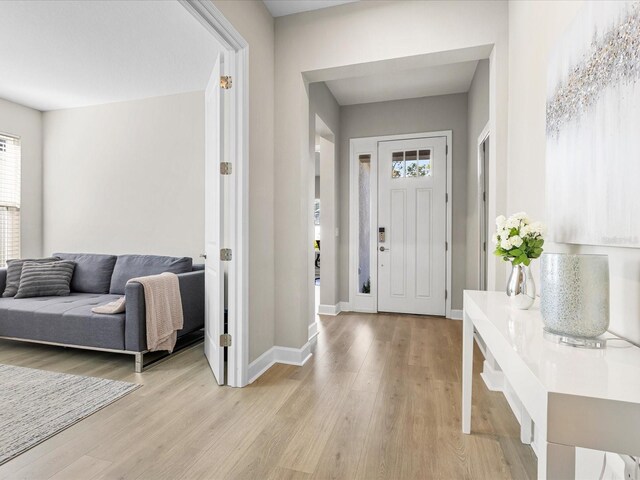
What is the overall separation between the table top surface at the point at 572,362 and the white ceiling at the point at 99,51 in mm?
2610

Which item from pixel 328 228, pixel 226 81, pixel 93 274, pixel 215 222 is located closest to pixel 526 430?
pixel 215 222

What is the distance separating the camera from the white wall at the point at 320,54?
2.35m

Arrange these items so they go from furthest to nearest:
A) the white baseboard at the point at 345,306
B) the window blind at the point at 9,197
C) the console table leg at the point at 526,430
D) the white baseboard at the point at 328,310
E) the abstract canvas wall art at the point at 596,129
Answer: the white baseboard at the point at 345,306 < the white baseboard at the point at 328,310 < the window blind at the point at 9,197 < the console table leg at the point at 526,430 < the abstract canvas wall art at the point at 596,129

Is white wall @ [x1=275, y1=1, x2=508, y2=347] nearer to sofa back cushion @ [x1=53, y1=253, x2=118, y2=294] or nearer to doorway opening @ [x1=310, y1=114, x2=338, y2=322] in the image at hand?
doorway opening @ [x1=310, y1=114, x2=338, y2=322]

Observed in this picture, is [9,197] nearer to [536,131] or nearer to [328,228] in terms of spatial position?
[328,228]

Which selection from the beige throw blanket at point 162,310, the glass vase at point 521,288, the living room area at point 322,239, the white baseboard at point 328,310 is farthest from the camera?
the white baseboard at point 328,310

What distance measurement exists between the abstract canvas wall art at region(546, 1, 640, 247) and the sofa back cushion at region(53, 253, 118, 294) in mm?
4159

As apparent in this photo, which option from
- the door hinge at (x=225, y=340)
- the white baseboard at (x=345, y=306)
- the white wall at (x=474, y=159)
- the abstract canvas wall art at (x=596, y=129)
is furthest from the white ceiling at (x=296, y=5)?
the white baseboard at (x=345, y=306)

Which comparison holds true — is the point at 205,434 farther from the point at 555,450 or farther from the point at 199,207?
the point at 199,207

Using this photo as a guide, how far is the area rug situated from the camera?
178cm

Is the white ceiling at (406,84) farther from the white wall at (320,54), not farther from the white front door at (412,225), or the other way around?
the white wall at (320,54)

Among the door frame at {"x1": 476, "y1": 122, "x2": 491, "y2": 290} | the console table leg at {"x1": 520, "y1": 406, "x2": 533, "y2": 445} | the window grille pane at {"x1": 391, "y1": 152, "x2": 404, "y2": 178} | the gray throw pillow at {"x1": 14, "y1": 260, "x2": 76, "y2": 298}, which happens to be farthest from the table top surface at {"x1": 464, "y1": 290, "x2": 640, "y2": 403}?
the gray throw pillow at {"x1": 14, "y1": 260, "x2": 76, "y2": 298}

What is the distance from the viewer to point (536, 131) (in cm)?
176

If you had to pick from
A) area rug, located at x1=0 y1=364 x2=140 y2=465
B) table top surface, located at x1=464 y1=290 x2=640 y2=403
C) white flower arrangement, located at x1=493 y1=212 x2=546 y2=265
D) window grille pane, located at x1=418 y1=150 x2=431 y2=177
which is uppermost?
window grille pane, located at x1=418 y1=150 x2=431 y2=177
